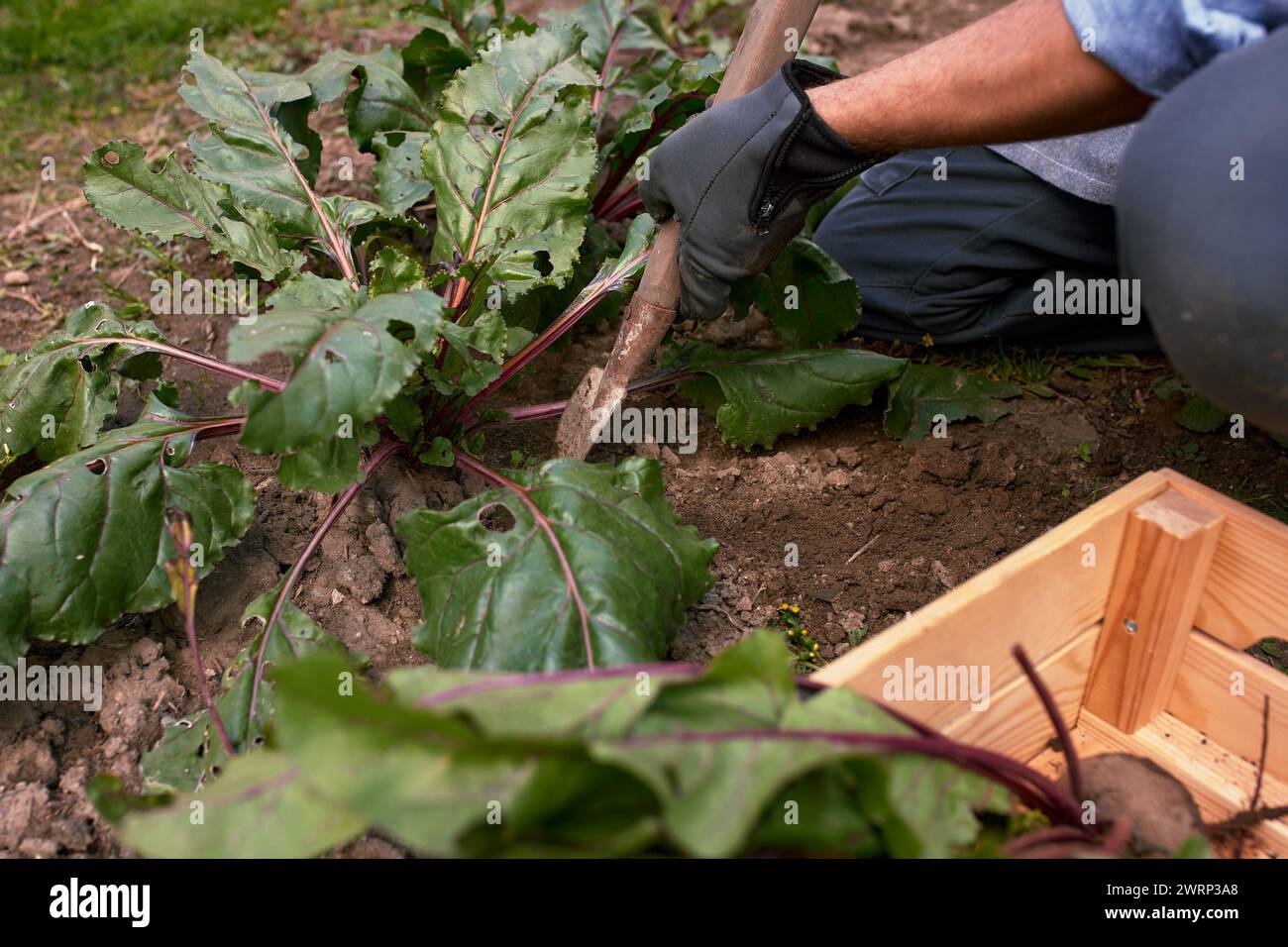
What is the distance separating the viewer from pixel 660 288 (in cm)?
225

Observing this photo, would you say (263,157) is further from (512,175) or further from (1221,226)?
(1221,226)

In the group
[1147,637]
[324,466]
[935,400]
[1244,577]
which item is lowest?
[1147,637]

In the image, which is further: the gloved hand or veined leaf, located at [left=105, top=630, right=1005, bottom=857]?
the gloved hand

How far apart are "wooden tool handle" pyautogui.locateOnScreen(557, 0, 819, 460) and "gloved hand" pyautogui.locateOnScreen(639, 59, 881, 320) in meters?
0.04

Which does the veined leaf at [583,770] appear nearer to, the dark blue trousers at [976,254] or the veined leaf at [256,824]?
the veined leaf at [256,824]

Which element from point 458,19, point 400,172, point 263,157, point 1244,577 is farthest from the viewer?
point 458,19

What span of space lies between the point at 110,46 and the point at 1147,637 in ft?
13.9

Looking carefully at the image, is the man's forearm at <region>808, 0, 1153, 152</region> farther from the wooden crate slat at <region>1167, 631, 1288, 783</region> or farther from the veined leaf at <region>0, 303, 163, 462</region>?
the veined leaf at <region>0, 303, 163, 462</region>

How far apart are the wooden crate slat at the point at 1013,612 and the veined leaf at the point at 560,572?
43cm

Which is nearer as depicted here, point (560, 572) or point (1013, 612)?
point (1013, 612)

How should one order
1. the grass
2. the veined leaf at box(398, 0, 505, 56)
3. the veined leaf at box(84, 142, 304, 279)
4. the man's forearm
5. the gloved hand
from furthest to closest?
the grass
the veined leaf at box(398, 0, 505, 56)
the veined leaf at box(84, 142, 304, 279)
the gloved hand
the man's forearm

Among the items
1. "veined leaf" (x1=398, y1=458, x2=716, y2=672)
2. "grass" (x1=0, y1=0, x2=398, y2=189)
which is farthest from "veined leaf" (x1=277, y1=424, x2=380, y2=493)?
"grass" (x1=0, y1=0, x2=398, y2=189)

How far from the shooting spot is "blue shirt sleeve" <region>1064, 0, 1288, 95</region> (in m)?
1.47

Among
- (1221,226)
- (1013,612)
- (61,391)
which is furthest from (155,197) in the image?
(1221,226)
